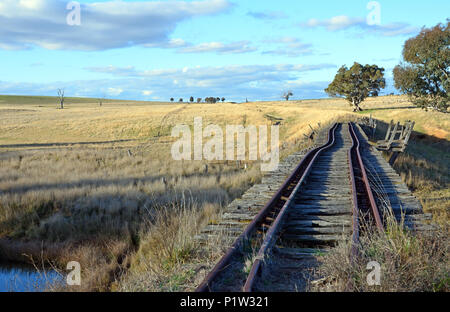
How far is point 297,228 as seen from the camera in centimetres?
581

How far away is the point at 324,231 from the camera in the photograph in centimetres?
560

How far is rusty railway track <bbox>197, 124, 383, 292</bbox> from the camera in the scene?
4.00m

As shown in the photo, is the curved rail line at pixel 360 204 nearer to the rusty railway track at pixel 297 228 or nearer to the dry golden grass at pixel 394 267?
the rusty railway track at pixel 297 228

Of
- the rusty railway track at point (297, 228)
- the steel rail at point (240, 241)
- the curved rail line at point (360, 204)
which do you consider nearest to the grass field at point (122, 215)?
the steel rail at point (240, 241)

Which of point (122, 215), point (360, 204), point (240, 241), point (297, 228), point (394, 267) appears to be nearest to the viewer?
point (394, 267)

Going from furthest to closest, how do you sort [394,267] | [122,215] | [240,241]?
1. [122,215]
2. [240,241]
3. [394,267]

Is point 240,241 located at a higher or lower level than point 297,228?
higher

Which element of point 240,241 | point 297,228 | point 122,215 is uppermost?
point 240,241

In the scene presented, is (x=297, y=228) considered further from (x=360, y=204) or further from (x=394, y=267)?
(x=394, y=267)

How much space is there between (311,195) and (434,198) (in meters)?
4.72

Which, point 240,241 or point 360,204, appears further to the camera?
point 360,204

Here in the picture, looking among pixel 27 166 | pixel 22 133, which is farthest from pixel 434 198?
pixel 22 133

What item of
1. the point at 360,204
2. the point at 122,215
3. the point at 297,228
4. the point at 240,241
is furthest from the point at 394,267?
the point at 122,215
